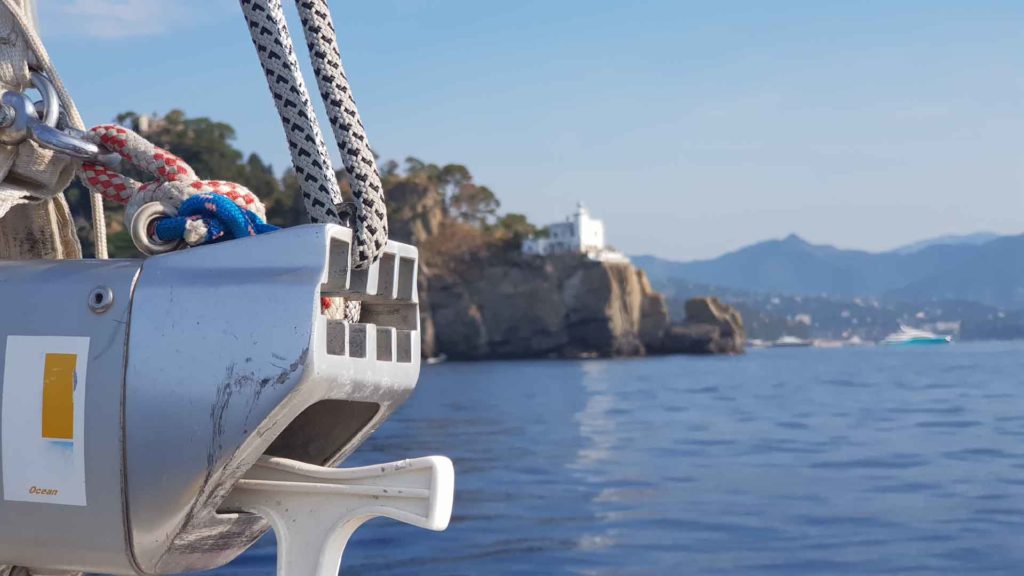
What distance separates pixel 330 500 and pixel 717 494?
11371mm

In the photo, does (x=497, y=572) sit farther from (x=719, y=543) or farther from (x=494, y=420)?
(x=494, y=420)

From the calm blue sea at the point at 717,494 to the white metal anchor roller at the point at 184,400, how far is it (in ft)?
19.3

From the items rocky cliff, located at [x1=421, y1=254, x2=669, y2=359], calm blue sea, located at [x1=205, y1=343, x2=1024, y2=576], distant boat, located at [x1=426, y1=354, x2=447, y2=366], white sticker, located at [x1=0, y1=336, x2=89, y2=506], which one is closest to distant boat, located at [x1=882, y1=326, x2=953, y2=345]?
rocky cliff, located at [x1=421, y1=254, x2=669, y2=359]

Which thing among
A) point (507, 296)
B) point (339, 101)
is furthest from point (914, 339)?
point (339, 101)

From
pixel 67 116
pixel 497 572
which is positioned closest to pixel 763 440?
pixel 497 572

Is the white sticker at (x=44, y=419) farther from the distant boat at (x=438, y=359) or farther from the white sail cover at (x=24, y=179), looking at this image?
the distant boat at (x=438, y=359)

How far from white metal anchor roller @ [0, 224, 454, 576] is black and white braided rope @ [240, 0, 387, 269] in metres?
0.19

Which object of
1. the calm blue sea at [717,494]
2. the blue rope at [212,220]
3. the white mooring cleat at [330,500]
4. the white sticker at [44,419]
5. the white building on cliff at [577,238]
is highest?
the white building on cliff at [577,238]

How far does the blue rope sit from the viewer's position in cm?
219

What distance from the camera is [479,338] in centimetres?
10244

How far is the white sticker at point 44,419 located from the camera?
2.00 m

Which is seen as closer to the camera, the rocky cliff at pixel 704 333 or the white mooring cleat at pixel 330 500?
the white mooring cleat at pixel 330 500

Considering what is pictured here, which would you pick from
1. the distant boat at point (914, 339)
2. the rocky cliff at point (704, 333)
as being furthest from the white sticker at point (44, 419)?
the distant boat at point (914, 339)

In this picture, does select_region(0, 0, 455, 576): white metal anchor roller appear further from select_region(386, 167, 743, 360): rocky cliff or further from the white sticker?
select_region(386, 167, 743, 360): rocky cliff
